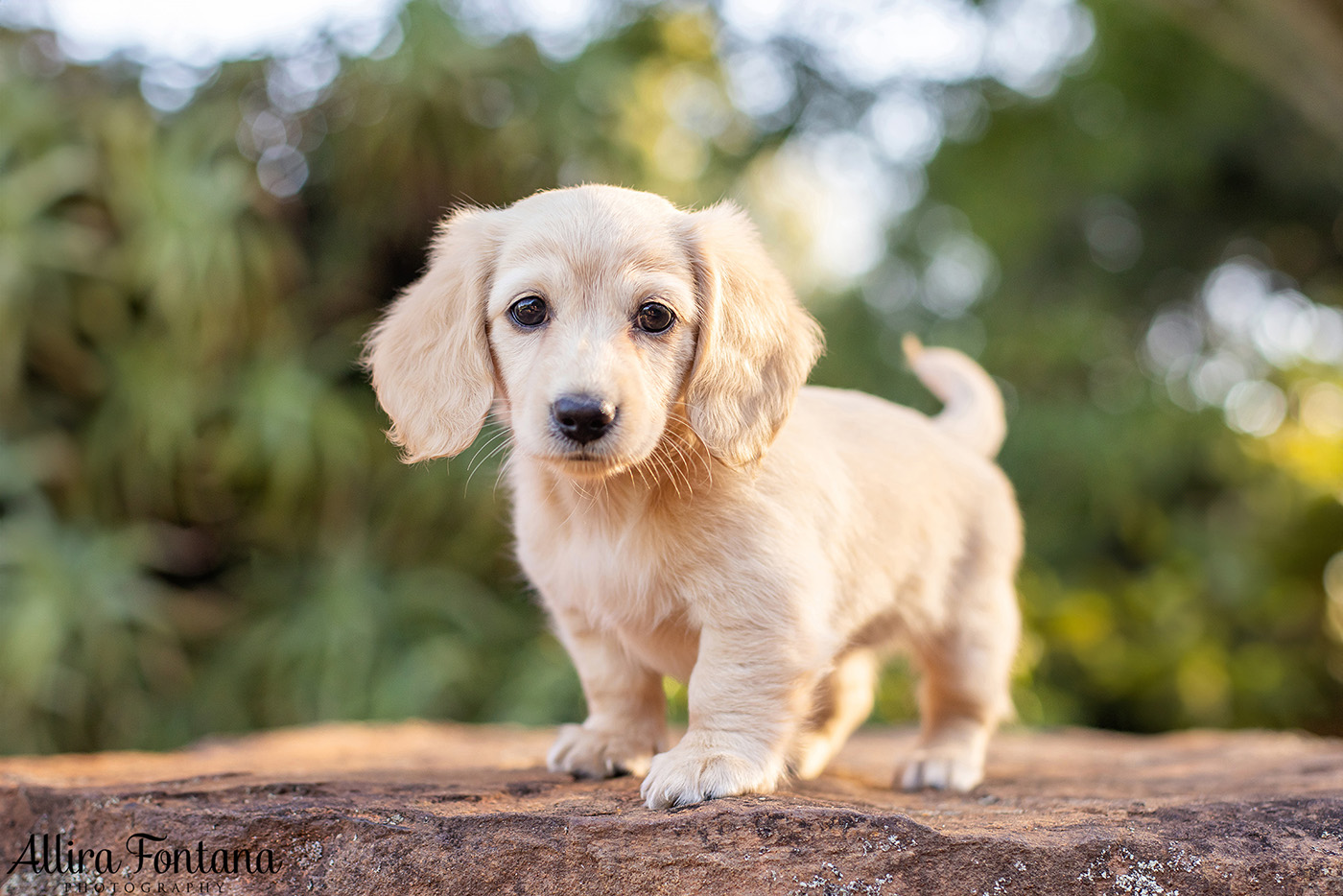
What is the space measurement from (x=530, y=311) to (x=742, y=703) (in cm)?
107

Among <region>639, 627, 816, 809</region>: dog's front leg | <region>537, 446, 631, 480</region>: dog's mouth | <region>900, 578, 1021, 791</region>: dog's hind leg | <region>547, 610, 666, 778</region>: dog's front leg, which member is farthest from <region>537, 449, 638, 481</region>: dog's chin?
<region>900, 578, 1021, 791</region>: dog's hind leg

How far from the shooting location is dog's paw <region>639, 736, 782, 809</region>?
2451 mm

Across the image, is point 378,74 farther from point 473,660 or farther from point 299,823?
point 299,823

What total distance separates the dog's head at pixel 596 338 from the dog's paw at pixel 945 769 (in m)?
1.27

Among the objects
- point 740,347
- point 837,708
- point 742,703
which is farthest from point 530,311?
point 837,708

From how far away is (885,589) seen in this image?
308 centimetres

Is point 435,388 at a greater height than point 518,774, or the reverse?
point 435,388

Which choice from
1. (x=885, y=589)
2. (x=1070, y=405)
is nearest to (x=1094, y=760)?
(x=885, y=589)

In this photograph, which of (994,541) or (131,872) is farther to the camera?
(994,541)

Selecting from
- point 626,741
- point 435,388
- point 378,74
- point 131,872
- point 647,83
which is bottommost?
point 131,872

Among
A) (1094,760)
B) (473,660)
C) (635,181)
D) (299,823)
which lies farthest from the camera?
(635,181)

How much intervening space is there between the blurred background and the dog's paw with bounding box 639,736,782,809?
326cm

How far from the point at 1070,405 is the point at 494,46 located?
179 inches

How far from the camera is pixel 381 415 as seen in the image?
20.6 feet
